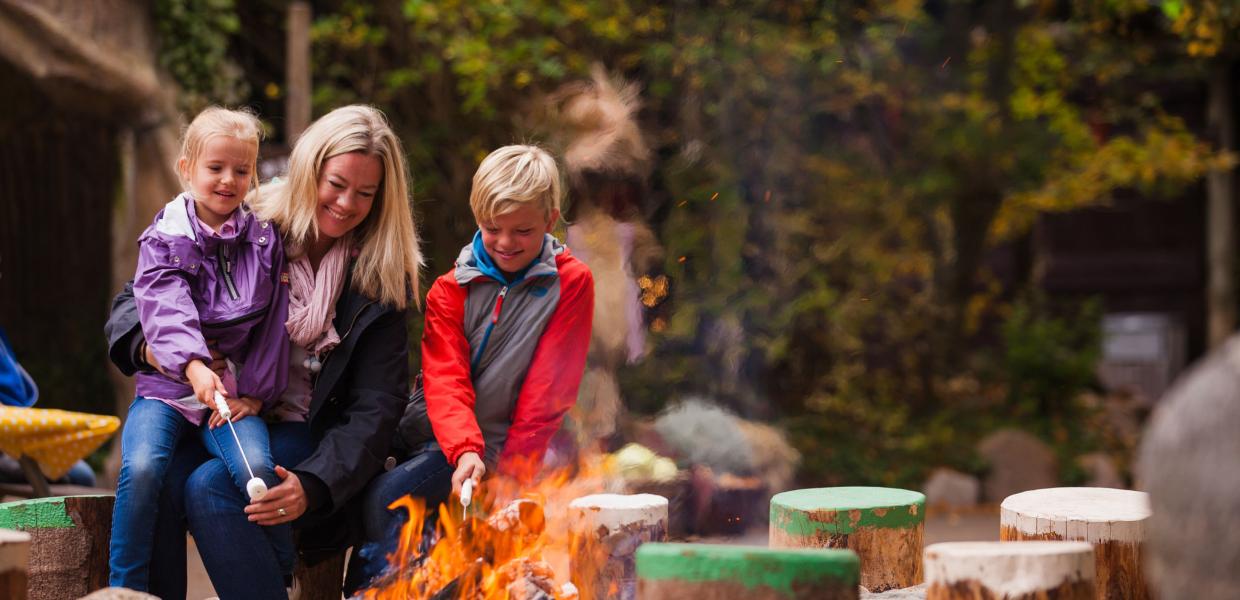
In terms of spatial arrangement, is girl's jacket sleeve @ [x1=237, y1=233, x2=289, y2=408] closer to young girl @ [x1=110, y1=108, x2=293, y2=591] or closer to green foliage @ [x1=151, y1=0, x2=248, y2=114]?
young girl @ [x1=110, y1=108, x2=293, y2=591]

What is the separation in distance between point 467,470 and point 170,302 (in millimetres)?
828

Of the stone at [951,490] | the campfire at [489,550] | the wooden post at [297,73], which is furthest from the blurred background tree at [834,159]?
the campfire at [489,550]

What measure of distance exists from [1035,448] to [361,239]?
7369 mm

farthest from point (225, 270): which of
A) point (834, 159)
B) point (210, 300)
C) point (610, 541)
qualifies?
point (834, 159)

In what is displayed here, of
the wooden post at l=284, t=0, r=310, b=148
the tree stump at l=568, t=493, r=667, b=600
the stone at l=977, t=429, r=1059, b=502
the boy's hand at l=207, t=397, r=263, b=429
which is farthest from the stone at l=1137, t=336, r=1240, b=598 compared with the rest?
the stone at l=977, t=429, r=1059, b=502

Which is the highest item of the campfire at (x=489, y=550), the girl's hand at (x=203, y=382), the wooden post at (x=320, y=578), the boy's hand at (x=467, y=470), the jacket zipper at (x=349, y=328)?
the jacket zipper at (x=349, y=328)

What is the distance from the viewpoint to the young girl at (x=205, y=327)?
2.98m

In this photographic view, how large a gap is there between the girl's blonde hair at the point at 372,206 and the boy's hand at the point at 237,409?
1.31 feet

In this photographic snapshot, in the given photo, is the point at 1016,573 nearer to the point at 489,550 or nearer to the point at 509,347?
the point at 489,550

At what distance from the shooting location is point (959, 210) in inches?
416

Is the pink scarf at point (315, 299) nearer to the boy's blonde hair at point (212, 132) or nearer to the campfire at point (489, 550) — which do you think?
the boy's blonde hair at point (212, 132)

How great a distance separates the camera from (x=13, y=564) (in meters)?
2.57

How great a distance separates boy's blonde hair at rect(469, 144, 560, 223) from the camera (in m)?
3.27

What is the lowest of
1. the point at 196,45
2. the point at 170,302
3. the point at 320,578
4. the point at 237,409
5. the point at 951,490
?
the point at 951,490
